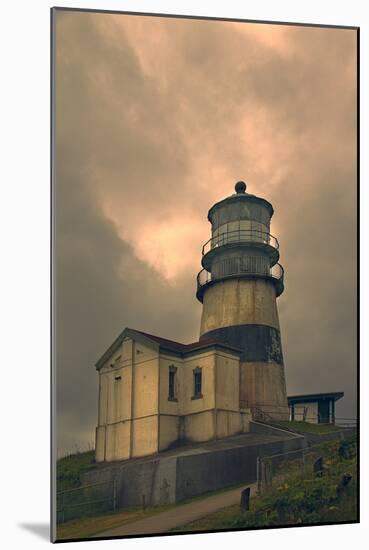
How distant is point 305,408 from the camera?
45.4ft

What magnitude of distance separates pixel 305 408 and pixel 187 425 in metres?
1.68

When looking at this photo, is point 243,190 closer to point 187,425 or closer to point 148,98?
point 148,98

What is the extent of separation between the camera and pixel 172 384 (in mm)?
13484

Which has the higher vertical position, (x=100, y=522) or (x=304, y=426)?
(x=304, y=426)

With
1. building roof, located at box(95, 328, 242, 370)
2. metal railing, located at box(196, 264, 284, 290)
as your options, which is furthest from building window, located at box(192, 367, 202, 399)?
metal railing, located at box(196, 264, 284, 290)

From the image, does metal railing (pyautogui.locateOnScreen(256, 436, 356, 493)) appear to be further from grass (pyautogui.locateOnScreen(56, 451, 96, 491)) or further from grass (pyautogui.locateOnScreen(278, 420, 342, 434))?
grass (pyautogui.locateOnScreen(56, 451, 96, 491))

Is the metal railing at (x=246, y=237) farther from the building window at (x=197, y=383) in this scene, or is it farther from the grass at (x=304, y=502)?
the grass at (x=304, y=502)

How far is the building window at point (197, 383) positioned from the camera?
13.5 m

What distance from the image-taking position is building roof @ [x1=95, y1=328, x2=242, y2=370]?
13062mm

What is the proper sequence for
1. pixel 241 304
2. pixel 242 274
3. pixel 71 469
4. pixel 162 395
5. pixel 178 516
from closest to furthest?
pixel 71 469 → pixel 178 516 → pixel 162 395 → pixel 241 304 → pixel 242 274

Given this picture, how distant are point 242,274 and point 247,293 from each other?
1.00 ft

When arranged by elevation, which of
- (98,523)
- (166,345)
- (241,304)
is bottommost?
(98,523)

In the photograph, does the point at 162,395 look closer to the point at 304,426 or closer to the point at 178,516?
the point at 178,516

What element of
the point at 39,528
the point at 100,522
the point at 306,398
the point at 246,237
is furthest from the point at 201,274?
the point at 39,528
